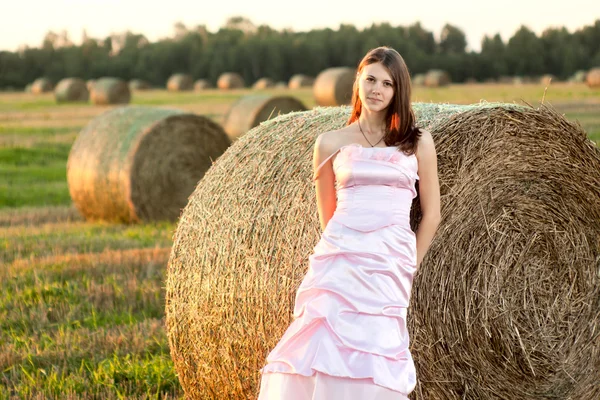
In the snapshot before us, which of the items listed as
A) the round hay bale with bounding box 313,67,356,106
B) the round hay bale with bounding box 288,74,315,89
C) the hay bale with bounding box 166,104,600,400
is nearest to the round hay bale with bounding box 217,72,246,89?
the round hay bale with bounding box 288,74,315,89

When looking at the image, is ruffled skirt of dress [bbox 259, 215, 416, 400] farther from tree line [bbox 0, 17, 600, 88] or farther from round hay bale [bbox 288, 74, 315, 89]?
tree line [bbox 0, 17, 600, 88]

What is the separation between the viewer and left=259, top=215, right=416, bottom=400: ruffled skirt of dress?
11.4ft

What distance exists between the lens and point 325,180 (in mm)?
3938

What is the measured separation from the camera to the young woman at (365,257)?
3486 millimetres

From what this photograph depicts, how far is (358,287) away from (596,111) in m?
21.1

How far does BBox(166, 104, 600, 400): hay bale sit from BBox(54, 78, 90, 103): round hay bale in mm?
34973

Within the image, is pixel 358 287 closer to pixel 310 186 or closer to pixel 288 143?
pixel 310 186

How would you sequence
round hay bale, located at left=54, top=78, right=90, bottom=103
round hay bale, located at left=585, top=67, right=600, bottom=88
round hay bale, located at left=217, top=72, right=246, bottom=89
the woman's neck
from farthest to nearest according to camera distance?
round hay bale, located at left=217, top=72, right=246, bottom=89 < round hay bale, located at left=54, top=78, right=90, bottom=103 < round hay bale, located at left=585, top=67, right=600, bottom=88 < the woman's neck

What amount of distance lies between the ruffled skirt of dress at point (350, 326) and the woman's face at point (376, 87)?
1.71 ft

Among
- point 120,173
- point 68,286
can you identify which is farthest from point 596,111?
point 68,286

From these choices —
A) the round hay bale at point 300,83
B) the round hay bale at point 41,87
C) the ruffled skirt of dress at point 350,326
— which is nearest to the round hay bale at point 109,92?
the round hay bale at point 300,83

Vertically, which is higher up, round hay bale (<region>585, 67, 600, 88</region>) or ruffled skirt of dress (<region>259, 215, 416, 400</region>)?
ruffled skirt of dress (<region>259, 215, 416, 400</region>)

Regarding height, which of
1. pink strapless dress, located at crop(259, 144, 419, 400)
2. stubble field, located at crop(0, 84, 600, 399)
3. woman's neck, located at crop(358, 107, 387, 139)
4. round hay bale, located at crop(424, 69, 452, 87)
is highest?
woman's neck, located at crop(358, 107, 387, 139)

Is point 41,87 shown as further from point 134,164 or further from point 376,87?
point 376,87
